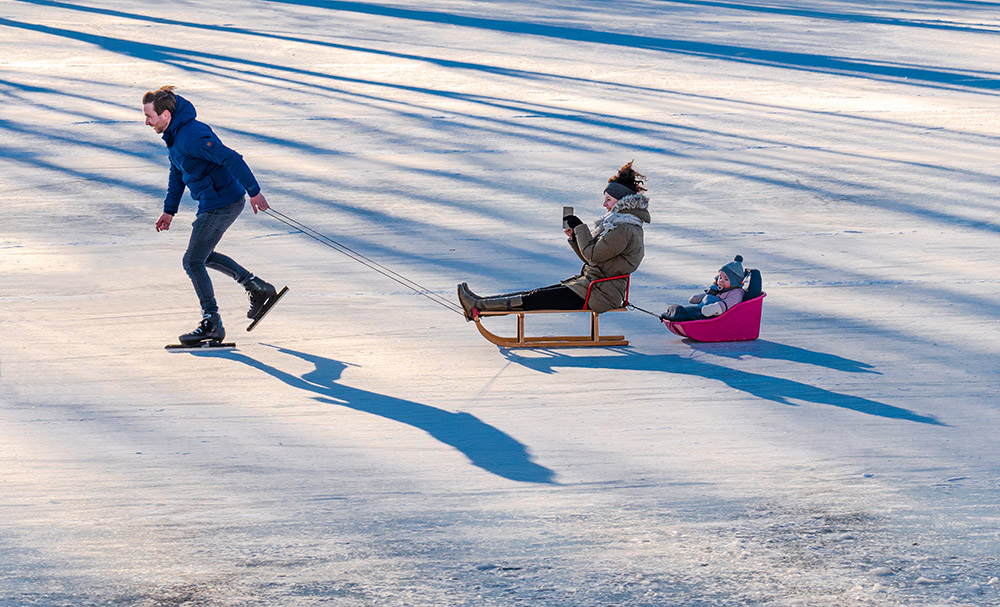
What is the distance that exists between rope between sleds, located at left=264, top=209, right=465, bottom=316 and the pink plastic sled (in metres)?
1.59

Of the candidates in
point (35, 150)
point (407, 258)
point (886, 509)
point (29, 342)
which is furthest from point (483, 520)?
point (35, 150)

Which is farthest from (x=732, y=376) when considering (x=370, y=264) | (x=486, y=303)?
(x=370, y=264)

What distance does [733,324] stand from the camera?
26.6ft

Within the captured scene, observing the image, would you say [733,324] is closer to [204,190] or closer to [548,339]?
[548,339]

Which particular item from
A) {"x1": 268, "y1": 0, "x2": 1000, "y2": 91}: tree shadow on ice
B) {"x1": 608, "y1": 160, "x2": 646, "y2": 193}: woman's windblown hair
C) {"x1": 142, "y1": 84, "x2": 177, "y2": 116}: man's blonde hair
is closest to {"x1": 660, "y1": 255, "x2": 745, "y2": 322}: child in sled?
{"x1": 608, "y1": 160, "x2": 646, "y2": 193}: woman's windblown hair

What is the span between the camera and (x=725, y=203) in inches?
500

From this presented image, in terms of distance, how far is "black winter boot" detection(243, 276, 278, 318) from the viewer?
27.2 feet

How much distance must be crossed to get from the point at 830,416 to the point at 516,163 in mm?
8248

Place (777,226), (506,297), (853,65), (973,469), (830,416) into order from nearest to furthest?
(973,469), (830,416), (506,297), (777,226), (853,65)

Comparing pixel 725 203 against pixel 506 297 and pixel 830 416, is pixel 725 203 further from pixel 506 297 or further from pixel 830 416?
pixel 830 416

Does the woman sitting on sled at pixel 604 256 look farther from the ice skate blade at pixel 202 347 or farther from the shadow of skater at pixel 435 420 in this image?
the ice skate blade at pixel 202 347

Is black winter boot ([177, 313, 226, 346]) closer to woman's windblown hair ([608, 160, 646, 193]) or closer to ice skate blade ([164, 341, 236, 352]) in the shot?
ice skate blade ([164, 341, 236, 352])

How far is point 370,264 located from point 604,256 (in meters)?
3.18

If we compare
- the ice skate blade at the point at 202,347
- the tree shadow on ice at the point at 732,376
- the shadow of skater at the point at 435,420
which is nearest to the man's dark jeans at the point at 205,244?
the ice skate blade at the point at 202,347
